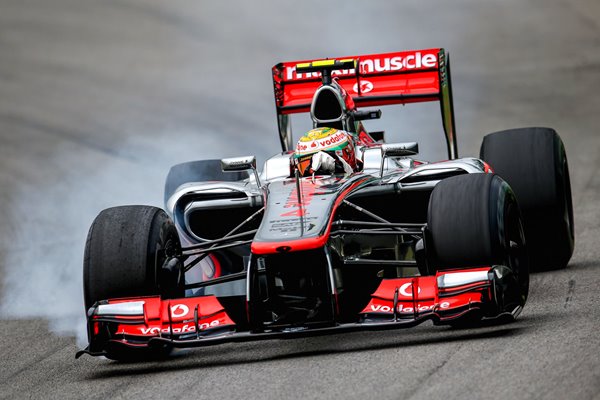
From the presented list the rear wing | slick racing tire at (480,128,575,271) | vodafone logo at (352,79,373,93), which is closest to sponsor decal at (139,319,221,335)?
slick racing tire at (480,128,575,271)

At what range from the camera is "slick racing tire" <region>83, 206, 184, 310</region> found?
31.1ft

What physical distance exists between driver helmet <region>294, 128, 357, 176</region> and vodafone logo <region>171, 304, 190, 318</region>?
210 centimetres

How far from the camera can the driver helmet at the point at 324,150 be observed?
35.9 feet

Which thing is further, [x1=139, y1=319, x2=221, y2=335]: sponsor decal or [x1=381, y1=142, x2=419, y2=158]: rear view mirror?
[x1=381, y1=142, x2=419, y2=158]: rear view mirror

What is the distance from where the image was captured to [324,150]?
36.0 ft

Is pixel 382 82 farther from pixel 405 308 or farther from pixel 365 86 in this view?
pixel 405 308

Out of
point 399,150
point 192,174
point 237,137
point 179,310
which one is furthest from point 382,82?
point 237,137

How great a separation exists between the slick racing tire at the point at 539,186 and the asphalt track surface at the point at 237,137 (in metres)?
0.31

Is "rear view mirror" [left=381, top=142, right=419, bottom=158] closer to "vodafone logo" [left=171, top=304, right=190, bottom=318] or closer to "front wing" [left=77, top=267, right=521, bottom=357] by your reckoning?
"front wing" [left=77, top=267, right=521, bottom=357]

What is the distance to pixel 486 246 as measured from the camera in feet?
30.0

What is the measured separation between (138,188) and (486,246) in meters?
10.8

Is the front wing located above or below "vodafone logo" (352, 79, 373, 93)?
below

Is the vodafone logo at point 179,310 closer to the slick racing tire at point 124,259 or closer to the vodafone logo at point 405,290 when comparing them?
the slick racing tire at point 124,259

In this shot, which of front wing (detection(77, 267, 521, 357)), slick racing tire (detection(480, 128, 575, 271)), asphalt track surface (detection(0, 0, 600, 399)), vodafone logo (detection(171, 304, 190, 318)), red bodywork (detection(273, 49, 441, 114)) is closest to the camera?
asphalt track surface (detection(0, 0, 600, 399))
